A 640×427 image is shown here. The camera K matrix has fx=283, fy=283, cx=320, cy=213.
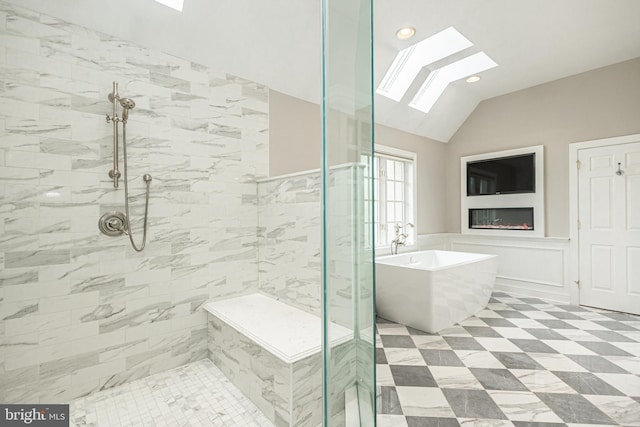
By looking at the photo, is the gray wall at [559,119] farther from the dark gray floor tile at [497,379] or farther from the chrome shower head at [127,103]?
the chrome shower head at [127,103]

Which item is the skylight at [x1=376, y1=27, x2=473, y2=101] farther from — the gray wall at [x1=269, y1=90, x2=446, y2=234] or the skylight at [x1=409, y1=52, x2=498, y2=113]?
the gray wall at [x1=269, y1=90, x2=446, y2=234]

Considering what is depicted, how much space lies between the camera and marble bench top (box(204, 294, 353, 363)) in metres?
1.48

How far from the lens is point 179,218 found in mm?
2107

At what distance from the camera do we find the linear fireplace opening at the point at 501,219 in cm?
384

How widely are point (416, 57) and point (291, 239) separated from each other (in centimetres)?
266

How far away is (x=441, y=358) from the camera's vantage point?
2129 millimetres

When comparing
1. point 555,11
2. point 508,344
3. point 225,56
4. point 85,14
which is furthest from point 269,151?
point 555,11

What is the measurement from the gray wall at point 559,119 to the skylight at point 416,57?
1.52 meters

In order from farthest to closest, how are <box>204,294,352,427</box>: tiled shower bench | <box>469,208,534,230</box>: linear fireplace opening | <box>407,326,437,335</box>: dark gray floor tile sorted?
<box>469,208,534,230</box>: linear fireplace opening
<box>407,326,437,335</box>: dark gray floor tile
<box>204,294,352,427</box>: tiled shower bench

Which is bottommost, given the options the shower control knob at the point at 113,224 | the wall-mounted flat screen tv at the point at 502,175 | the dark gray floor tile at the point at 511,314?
the dark gray floor tile at the point at 511,314

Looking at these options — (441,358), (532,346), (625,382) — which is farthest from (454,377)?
(625,382)

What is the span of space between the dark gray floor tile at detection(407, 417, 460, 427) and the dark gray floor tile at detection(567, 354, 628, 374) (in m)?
1.24

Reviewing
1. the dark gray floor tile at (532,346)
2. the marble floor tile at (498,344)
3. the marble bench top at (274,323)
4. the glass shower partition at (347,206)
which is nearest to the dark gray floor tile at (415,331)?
the marble floor tile at (498,344)

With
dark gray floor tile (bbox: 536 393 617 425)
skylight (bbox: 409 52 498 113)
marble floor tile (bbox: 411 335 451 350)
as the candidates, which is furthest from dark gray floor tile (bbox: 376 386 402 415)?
skylight (bbox: 409 52 498 113)
